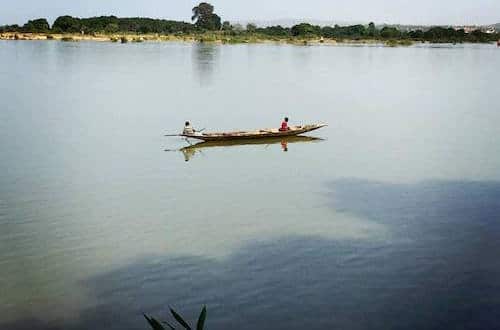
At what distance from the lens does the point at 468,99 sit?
37.7 meters

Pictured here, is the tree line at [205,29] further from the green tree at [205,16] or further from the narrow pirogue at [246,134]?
the narrow pirogue at [246,134]

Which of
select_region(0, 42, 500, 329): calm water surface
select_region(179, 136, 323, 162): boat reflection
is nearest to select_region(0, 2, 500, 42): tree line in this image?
select_region(0, 42, 500, 329): calm water surface

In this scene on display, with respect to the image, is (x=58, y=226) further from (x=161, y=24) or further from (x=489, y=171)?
(x=161, y=24)

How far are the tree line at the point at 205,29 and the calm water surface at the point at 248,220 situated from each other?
306 ft

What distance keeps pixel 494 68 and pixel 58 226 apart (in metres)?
58.3

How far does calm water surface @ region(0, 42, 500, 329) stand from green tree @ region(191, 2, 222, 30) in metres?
115

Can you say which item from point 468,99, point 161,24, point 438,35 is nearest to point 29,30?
point 161,24

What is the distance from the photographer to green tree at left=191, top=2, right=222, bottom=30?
14200 centimetres

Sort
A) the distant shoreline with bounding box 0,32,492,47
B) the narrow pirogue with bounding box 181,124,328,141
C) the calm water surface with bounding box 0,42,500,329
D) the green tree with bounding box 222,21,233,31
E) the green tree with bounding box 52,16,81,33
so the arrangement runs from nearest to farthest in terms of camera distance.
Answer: the calm water surface with bounding box 0,42,500,329
the narrow pirogue with bounding box 181,124,328,141
the distant shoreline with bounding box 0,32,492,47
the green tree with bounding box 52,16,81,33
the green tree with bounding box 222,21,233,31

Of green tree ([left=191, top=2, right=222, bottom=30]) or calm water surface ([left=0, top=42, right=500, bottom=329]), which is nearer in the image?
calm water surface ([left=0, top=42, right=500, bottom=329])

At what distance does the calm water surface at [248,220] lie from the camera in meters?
9.85

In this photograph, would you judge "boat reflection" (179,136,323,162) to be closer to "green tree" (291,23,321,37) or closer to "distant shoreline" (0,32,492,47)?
"distant shoreline" (0,32,492,47)

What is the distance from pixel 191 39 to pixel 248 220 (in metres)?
109

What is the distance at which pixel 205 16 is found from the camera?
470ft
